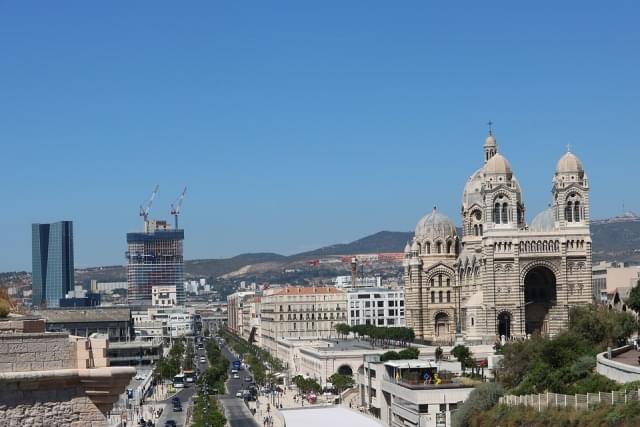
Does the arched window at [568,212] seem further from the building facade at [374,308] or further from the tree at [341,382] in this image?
the building facade at [374,308]

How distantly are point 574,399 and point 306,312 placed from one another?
104390 millimetres

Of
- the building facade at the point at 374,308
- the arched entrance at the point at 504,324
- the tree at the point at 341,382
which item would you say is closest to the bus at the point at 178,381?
the tree at the point at 341,382

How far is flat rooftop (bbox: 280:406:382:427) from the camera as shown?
54634 millimetres

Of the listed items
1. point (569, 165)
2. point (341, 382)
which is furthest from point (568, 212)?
point (341, 382)

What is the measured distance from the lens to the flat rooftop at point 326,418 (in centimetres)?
5463

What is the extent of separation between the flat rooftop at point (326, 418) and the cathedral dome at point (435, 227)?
149 feet

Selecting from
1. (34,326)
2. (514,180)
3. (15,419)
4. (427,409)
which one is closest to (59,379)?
(15,419)

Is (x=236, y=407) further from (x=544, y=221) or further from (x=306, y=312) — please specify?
(x=306, y=312)

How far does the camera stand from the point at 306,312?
148000mm

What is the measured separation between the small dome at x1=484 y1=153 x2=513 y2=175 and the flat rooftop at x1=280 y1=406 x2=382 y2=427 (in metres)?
37.6

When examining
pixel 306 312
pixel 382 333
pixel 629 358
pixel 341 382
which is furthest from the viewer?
pixel 306 312

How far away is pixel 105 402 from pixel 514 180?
87.1 meters

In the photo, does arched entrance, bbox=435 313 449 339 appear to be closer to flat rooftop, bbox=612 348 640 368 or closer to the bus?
the bus

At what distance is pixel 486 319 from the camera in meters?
93.6
